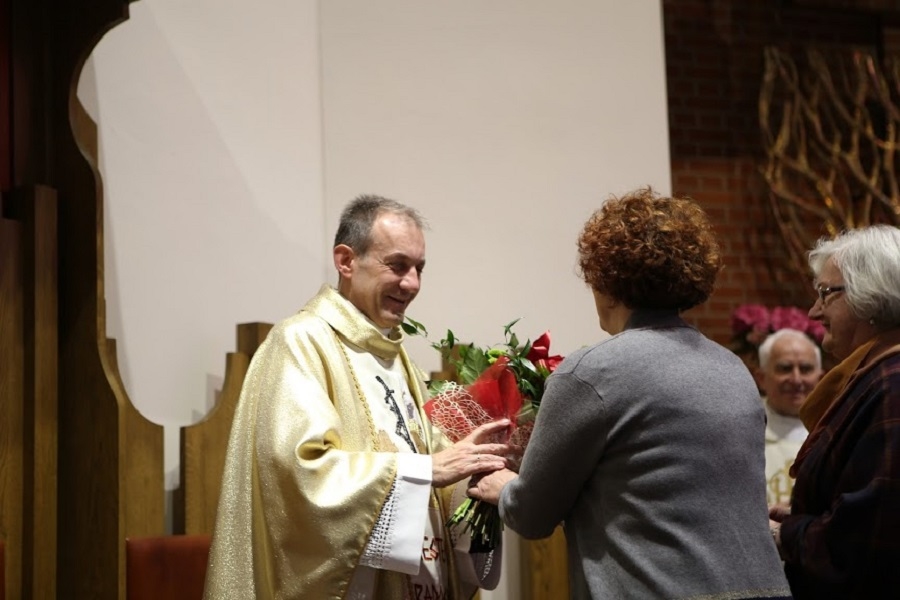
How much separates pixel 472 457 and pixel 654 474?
634 millimetres

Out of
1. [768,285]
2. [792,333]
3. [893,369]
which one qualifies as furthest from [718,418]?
[768,285]

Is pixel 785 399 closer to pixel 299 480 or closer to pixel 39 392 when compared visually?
pixel 299 480

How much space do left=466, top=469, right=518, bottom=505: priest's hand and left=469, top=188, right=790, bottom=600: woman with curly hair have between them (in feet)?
0.92

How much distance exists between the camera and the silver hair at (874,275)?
2.71 meters

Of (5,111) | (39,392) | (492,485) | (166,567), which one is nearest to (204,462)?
(166,567)

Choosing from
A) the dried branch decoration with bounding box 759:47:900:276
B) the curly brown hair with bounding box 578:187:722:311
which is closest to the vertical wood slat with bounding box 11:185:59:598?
the curly brown hair with bounding box 578:187:722:311

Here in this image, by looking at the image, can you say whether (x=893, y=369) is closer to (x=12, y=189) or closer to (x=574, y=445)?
(x=574, y=445)

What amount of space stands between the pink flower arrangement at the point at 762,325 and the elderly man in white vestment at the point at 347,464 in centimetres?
313

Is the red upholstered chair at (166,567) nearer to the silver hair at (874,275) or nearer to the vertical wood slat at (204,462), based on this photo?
the vertical wood slat at (204,462)

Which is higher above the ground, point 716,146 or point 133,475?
point 716,146

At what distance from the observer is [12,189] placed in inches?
133

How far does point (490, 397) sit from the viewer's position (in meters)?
2.91

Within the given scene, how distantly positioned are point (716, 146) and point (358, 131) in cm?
285

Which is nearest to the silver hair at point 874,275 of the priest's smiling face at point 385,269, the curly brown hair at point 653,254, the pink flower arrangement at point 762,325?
the curly brown hair at point 653,254
